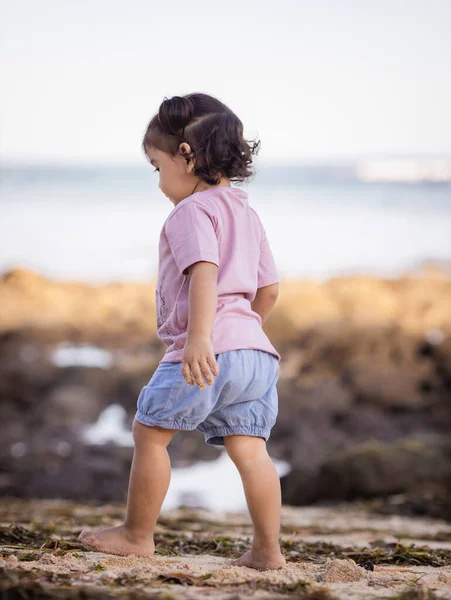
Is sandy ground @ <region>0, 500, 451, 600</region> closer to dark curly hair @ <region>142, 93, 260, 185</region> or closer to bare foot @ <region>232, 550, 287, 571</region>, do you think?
bare foot @ <region>232, 550, 287, 571</region>

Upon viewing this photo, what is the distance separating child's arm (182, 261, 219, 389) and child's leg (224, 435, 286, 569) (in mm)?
284

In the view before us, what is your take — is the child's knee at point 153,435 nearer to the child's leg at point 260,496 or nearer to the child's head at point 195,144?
the child's leg at point 260,496

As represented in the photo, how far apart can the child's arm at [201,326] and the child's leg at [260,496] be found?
0.28m

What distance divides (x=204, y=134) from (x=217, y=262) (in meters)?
0.43

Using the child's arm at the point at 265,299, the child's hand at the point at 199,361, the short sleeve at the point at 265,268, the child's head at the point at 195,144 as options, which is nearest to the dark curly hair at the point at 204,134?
the child's head at the point at 195,144

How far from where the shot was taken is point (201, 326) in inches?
93.9

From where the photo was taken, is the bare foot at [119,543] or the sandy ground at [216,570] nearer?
the sandy ground at [216,570]

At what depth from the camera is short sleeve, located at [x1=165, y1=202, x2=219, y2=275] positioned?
2.44 m

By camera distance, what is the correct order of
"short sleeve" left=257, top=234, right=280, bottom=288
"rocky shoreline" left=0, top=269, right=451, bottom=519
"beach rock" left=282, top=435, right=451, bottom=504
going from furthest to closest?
1. "rocky shoreline" left=0, top=269, right=451, bottom=519
2. "beach rock" left=282, top=435, right=451, bottom=504
3. "short sleeve" left=257, top=234, right=280, bottom=288

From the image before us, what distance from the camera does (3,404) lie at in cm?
1062

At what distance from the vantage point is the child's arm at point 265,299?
2836mm

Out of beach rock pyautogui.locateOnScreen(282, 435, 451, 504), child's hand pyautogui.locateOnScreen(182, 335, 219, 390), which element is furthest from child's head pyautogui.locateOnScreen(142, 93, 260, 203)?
beach rock pyautogui.locateOnScreen(282, 435, 451, 504)

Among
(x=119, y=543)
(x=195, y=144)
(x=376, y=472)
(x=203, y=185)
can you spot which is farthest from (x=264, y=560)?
(x=376, y=472)

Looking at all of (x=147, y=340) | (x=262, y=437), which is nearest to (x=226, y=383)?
(x=262, y=437)
